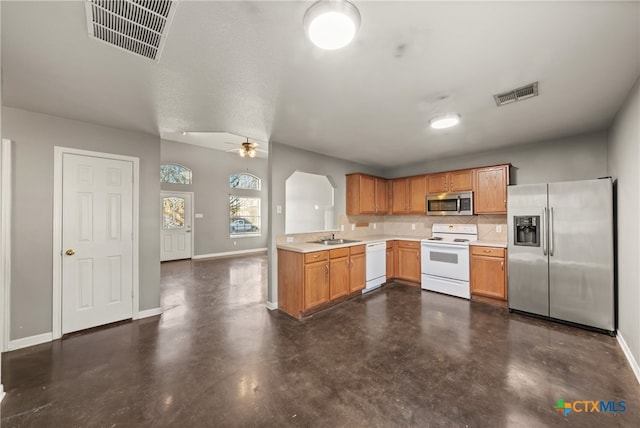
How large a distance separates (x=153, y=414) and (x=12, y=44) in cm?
261

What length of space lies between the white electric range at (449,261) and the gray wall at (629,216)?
5.42ft

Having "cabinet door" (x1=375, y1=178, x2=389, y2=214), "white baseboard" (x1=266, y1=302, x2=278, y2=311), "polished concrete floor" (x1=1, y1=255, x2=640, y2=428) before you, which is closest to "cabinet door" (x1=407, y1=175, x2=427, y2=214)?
"cabinet door" (x1=375, y1=178, x2=389, y2=214)

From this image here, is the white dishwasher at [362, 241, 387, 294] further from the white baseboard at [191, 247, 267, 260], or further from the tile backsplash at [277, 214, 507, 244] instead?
the white baseboard at [191, 247, 267, 260]

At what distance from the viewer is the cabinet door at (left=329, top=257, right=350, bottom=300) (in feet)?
12.3

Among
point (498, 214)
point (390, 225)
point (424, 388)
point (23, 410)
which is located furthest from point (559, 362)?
point (23, 410)

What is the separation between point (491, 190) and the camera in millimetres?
4148

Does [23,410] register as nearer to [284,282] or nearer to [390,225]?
[284,282]

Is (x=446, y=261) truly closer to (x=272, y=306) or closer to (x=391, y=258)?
(x=391, y=258)

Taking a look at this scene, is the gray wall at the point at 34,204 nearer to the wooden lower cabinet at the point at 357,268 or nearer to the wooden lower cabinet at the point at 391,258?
the wooden lower cabinet at the point at 357,268

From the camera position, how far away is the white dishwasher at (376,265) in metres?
4.46

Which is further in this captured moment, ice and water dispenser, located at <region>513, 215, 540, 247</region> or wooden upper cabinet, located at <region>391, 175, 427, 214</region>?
wooden upper cabinet, located at <region>391, 175, 427, 214</region>

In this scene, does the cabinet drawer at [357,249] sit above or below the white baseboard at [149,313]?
above

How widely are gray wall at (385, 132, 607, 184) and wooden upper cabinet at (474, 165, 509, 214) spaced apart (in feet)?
0.97

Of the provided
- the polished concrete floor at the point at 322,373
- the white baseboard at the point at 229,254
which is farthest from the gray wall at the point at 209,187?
the polished concrete floor at the point at 322,373
